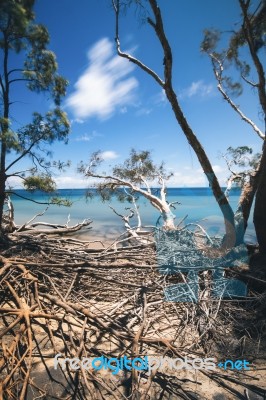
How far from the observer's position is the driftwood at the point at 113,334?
2.25m

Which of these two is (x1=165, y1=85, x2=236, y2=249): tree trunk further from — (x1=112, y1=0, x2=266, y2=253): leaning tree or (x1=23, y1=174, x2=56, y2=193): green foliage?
(x1=23, y1=174, x2=56, y2=193): green foliage

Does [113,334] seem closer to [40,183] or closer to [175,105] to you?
[175,105]

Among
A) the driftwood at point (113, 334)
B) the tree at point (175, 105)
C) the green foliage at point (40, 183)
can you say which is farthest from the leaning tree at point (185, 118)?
the green foliage at point (40, 183)

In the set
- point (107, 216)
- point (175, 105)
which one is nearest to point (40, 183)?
point (175, 105)

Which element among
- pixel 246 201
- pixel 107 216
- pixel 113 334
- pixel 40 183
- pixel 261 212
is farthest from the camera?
pixel 107 216

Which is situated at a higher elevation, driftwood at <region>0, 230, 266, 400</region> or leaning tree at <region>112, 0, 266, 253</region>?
leaning tree at <region>112, 0, 266, 253</region>

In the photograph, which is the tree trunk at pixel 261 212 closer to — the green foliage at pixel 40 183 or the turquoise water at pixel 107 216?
the turquoise water at pixel 107 216

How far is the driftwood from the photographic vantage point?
7.38 feet

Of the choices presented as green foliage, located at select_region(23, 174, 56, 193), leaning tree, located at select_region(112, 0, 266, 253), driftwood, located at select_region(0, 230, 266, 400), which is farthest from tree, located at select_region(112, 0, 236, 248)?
green foliage, located at select_region(23, 174, 56, 193)

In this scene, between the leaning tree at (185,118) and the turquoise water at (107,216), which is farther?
the turquoise water at (107,216)

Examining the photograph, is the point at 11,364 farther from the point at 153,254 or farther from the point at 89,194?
the point at 89,194

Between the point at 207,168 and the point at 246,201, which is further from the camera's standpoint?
the point at 246,201

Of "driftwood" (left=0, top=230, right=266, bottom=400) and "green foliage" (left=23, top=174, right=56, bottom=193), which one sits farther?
"green foliage" (left=23, top=174, right=56, bottom=193)

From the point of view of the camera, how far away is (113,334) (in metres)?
2.68
